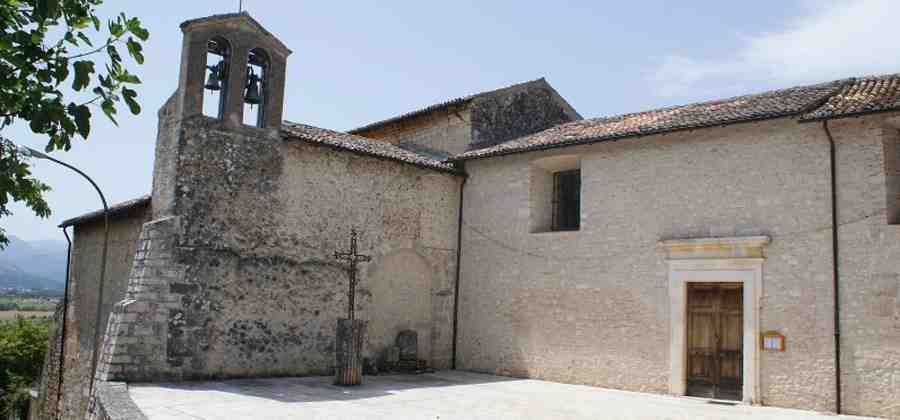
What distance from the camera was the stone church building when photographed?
11219mm

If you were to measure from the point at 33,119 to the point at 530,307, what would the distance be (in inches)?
476

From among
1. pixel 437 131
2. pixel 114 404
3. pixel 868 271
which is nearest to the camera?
pixel 114 404

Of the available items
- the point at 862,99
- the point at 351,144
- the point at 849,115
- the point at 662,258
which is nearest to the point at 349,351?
the point at 351,144

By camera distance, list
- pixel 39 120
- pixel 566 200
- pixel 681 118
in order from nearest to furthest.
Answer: pixel 39 120 → pixel 681 118 → pixel 566 200

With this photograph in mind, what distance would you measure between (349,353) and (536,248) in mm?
4659

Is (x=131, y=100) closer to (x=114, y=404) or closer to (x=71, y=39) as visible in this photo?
(x=71, y=39)

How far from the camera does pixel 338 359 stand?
41.3 ft

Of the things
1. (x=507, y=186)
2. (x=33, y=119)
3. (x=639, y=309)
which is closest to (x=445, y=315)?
(x=507, y=186)

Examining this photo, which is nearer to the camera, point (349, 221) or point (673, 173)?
point (673, 173)

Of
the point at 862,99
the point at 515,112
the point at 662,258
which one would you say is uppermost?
the point at 515,112

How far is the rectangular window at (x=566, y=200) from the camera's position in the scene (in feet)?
51.2

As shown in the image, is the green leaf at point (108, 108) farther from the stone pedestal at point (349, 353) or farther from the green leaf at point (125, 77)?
the stone pedestal at point (349, 353)

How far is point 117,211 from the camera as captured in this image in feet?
48.4

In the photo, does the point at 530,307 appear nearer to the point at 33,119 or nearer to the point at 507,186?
the point at 507,186
